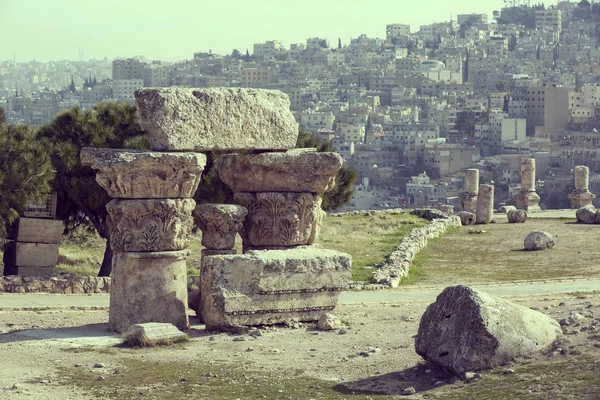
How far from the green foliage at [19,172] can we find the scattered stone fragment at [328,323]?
6807 millimetres

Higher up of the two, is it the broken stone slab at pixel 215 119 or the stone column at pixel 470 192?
the broken stone slab at pixel 215 119

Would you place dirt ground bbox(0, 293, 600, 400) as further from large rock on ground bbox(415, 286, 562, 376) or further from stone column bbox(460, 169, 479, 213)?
stone column bbox(460, 169, 479, 213)

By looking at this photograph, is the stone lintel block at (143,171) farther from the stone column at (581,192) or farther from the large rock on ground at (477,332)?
the stone column at (581,192)

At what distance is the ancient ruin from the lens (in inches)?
614

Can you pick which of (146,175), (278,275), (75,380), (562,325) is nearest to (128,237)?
(146,175)

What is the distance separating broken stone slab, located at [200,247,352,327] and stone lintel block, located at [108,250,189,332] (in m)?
0.36

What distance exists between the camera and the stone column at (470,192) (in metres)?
38.6

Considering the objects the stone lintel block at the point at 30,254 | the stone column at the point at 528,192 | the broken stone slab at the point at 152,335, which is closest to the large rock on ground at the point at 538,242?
the stone lintel block at the point at 30,254

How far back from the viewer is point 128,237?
15727 mm

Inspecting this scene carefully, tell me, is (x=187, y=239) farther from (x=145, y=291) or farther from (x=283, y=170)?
(x=283, y=170)

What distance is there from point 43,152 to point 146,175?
6.32 metres

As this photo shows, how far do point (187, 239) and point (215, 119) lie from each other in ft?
5.12

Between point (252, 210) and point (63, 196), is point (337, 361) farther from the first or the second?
point (63, 196)

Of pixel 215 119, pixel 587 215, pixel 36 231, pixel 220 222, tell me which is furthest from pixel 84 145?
pixel 587 215
